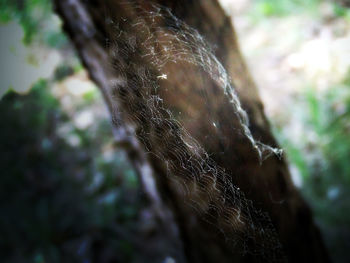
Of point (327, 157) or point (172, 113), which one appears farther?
point (327, 157)

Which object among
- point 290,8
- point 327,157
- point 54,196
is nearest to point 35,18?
point 54,196

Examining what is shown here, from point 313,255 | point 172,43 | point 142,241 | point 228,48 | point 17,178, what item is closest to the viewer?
point 172,43

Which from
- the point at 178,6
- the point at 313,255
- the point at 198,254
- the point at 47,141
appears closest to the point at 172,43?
the point at 178,6

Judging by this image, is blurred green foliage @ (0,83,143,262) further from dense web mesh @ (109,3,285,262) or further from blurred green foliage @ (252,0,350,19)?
blurred green foliage @ (252,0,350,19)

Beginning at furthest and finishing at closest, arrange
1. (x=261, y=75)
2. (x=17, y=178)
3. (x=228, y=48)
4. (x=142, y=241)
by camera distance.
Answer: (x=261, y=75) → (x=17, y=178) → (x=142, y=241) → (x=228, y=48)

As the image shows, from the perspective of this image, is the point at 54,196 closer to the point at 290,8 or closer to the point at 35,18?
the point at 35,18

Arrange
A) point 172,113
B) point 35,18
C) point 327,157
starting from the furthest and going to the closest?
1. point 35,18
2. point 327,157
3. point 172,113

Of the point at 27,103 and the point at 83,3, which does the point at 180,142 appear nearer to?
the point at 83,3
